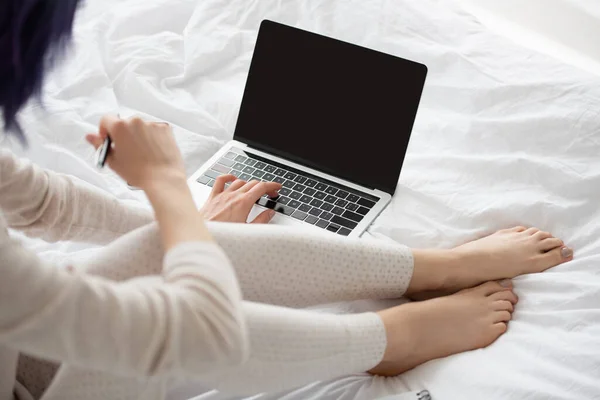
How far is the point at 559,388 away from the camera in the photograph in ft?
3.00

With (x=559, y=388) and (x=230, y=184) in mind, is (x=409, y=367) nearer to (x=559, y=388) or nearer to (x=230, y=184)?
(x=559, y=388)

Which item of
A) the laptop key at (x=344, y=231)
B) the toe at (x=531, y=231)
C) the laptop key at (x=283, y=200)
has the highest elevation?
the toe at (x=531, y=231)

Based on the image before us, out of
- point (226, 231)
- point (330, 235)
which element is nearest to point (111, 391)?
point (226, 231)

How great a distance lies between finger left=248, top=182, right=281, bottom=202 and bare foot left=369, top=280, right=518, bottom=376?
0.32 m

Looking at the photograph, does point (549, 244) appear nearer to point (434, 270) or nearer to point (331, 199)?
point (434, 270)

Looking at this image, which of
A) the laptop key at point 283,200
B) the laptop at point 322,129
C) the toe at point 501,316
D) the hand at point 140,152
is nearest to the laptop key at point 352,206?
the laptop at point 322,129

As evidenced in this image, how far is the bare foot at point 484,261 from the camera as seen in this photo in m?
1.08

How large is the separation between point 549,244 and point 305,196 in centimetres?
41

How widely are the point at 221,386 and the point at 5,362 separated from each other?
0.79 feet

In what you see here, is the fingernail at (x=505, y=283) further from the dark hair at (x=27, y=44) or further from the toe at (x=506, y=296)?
the dark hair at (x=27, y=44)

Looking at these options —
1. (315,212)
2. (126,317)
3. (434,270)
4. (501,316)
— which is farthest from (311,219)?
(126,317)

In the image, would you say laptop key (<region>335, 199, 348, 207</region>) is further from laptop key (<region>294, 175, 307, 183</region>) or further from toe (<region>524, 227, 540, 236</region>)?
toe (<region>524, 227, 540, 236</region>)

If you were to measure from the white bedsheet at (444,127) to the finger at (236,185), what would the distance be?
156mm

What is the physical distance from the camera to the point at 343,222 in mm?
1221
